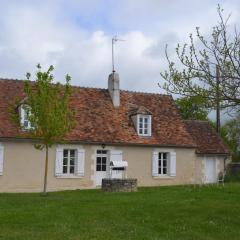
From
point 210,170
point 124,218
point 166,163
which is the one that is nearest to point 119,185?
point 166,163

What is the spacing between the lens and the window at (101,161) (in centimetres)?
2609

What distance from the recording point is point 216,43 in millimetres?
13102

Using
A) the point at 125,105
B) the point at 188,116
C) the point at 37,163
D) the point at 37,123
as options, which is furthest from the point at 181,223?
the point at 188,116

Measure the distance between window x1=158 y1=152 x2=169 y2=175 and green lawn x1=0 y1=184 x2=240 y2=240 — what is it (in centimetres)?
1004

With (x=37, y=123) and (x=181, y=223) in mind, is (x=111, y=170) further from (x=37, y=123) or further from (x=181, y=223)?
(x=181, y=223)

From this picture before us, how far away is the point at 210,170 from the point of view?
3175 centimetres

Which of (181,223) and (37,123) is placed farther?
(37,123)

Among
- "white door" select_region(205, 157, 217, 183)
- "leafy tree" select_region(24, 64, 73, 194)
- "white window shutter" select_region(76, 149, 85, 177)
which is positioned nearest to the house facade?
"white window shutter" select_region(76, 149, 85, 177)

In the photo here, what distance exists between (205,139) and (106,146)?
9042mm

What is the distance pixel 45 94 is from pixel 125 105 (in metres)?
→ 9.37

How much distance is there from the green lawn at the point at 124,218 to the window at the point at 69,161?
323 inches

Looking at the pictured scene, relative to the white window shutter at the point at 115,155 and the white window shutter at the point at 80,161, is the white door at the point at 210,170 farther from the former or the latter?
the white window shutter at the point at 80,161

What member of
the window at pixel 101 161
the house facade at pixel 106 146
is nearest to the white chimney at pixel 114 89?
the house facade at pixel 106 146

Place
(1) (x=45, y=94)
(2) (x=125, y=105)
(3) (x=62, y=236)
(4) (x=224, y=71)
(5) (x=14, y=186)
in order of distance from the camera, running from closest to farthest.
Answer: (3) (x=62, y=236) < (4) (x=224, y=71) < (1) (x=45, y=94) < (5) (x=14, y=186) < (2) (x=125, y=105)
